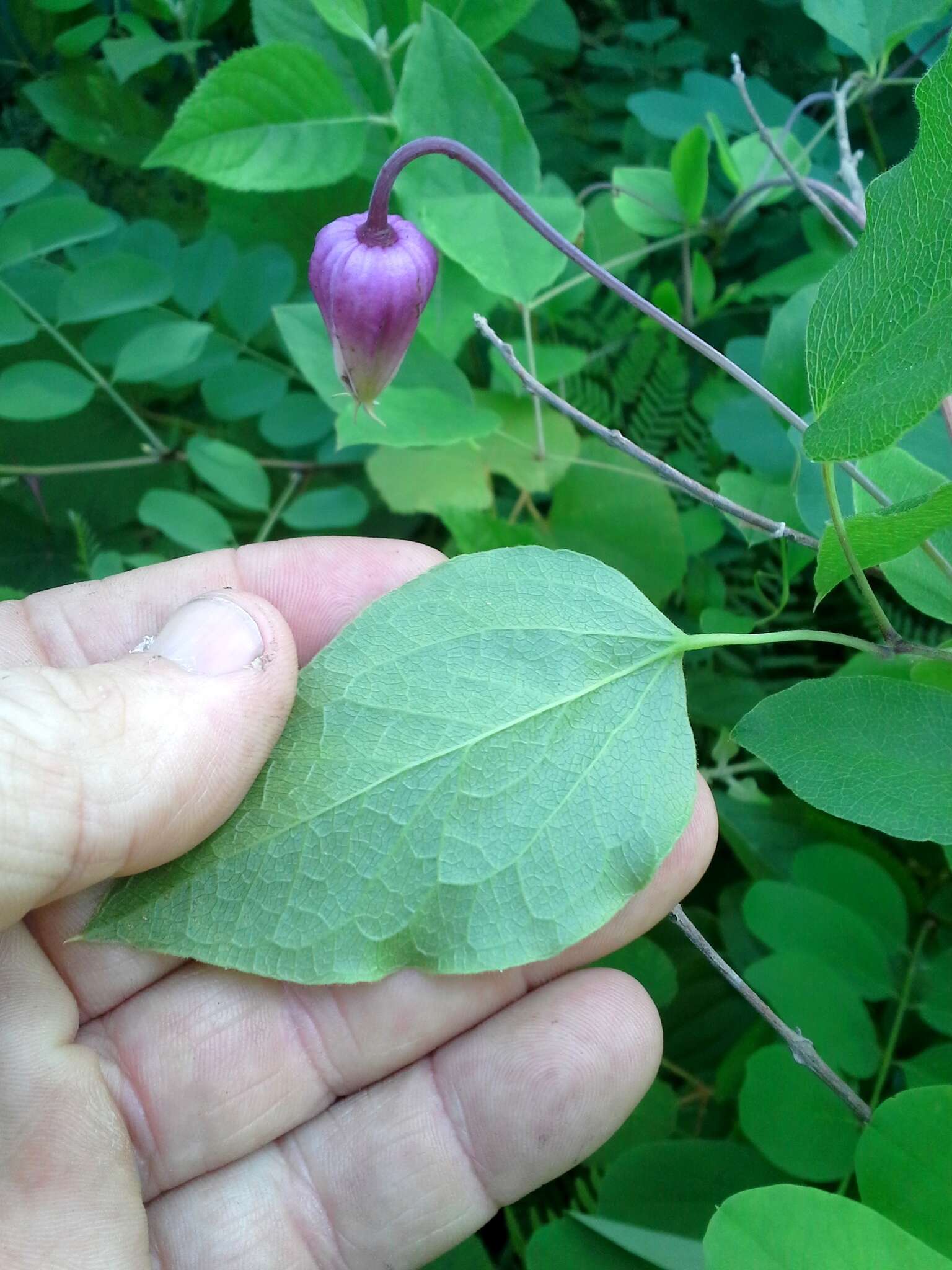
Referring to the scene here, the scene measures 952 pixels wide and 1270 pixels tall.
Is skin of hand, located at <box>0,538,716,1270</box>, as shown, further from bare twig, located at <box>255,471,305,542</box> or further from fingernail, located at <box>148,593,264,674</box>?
bare twig, located at <box>255,471,305,542</box>

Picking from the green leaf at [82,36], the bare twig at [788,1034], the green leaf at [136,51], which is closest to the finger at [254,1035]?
the bare twig at [788,1034]

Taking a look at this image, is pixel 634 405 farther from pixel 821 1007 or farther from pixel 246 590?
pixel 821 1007

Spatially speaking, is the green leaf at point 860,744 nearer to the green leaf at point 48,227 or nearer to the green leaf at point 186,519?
the green leaf at point 186,519

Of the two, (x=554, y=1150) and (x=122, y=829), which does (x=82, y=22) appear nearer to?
(x=122, y=829)

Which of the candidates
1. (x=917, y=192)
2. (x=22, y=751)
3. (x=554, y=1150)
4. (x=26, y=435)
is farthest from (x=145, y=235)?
(x=554, y=1150)

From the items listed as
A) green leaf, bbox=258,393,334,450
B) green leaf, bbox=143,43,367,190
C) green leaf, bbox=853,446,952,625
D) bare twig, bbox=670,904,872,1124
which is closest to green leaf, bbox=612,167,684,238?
green leaf, bbox=143,43,367,190

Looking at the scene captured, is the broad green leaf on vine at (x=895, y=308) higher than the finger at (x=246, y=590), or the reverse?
the broad green leaf on vine at (x=895, y=308)
